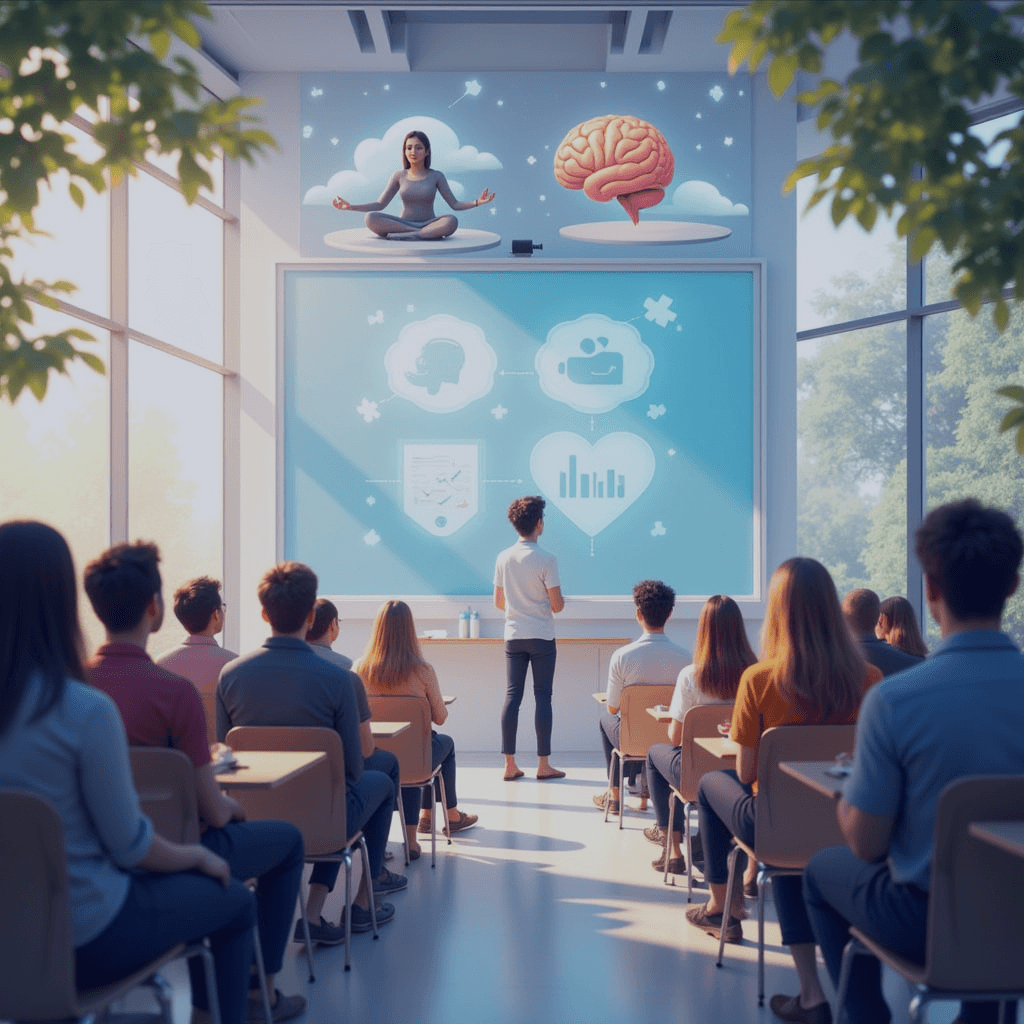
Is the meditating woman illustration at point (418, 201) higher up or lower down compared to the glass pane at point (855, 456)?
higher up

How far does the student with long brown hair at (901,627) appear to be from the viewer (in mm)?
4616

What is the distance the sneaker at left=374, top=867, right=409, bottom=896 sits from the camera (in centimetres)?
434

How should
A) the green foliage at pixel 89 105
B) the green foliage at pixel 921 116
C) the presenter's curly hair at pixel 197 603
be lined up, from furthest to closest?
the presenter's curly hair at pixel 197 603 < the green foliage at pixel 89 105 < the green foliage at pixel 921 116

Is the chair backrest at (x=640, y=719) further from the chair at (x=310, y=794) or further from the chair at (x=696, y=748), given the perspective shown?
the chair at (x=310, y=794)

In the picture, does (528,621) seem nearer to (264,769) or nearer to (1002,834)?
(264,769)

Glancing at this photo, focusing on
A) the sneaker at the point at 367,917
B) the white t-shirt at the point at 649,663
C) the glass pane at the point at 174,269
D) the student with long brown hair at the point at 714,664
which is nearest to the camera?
the sneaker at the point at 367,917

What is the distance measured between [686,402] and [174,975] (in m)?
5.51

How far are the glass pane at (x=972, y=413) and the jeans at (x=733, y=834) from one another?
12.7ft

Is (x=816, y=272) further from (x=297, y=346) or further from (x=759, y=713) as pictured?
(x=759, y=713)

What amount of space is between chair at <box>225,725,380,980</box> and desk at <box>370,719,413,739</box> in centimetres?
57

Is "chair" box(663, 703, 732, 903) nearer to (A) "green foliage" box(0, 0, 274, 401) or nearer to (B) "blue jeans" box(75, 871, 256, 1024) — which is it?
(B) "blue jeans" box(75, 871, 256, 1024)

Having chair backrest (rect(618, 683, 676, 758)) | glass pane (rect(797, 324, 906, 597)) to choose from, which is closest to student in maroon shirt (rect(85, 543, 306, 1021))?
chair backrest (rect(618, 683, 676, 758))

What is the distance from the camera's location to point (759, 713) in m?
3.16

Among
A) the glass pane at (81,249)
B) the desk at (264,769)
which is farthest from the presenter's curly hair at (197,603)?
the glass pane at (81,249)
